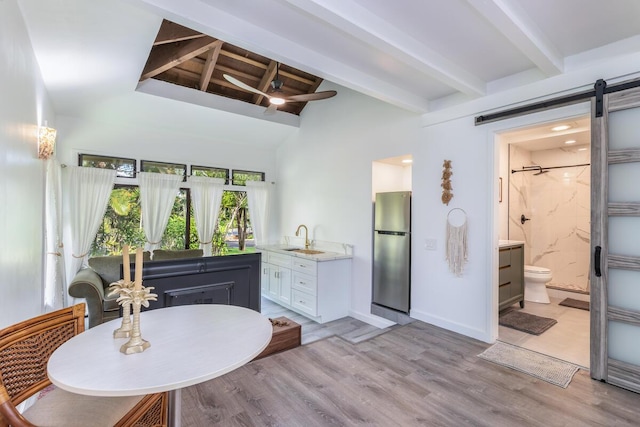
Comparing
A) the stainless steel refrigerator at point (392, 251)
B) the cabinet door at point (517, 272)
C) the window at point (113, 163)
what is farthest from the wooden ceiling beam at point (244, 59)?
the cabinet door at point (517, 272)

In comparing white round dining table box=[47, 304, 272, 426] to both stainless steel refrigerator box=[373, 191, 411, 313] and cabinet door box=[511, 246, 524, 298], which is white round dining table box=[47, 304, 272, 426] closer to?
stainless steel refrigerator box=[373, 191, 411, 313]

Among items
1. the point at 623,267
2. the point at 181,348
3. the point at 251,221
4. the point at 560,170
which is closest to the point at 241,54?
the point at 251,221

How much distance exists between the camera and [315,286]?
427 centimetres

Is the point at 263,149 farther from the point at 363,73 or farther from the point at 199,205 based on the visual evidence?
the point at 363,73

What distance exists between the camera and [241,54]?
4.44 m

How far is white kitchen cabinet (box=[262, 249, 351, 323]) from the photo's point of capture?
4301 millimetres

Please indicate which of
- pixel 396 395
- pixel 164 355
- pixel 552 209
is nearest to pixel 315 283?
pixel 396 395

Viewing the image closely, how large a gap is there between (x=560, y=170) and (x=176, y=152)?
635 centimetres

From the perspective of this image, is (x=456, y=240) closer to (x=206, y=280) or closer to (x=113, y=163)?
(x=206, y=280)

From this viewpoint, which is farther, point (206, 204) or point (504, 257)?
point (206, 204)

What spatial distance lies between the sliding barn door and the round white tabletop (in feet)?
8.52

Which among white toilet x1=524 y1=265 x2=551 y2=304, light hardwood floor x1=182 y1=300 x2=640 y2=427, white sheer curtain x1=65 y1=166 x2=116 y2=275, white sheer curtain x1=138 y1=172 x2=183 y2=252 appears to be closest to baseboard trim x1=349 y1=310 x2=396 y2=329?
light hardwood floor x1=182 y1=300 x2=640 y2=427

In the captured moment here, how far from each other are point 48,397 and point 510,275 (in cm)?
460

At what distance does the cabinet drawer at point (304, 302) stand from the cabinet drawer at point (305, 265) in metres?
0.32
